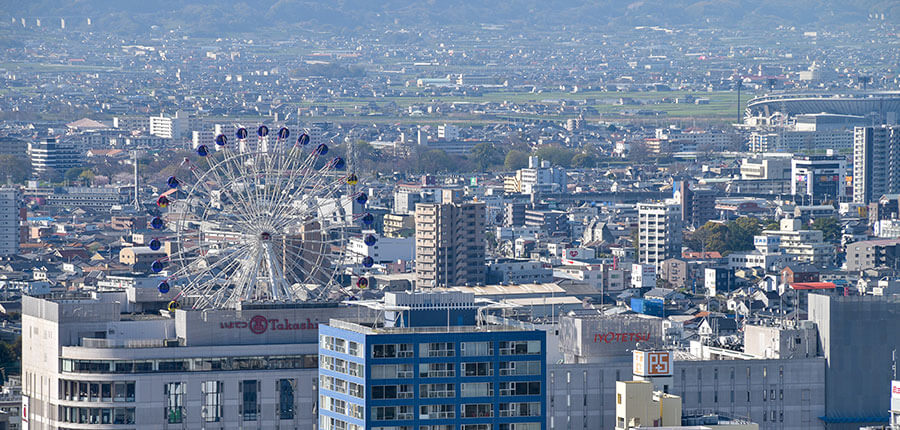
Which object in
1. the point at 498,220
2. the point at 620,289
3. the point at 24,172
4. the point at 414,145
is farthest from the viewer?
the point at 414,145

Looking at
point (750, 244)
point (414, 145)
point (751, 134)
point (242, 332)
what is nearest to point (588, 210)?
point (750, 244)

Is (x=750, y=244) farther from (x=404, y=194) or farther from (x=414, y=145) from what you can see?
(x=414, y=145)

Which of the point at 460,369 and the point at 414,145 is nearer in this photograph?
the point at 460,369

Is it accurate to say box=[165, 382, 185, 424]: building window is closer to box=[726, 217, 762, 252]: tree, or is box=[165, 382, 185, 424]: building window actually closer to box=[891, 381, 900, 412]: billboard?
box=[891, 381, 900, 412]: billboard

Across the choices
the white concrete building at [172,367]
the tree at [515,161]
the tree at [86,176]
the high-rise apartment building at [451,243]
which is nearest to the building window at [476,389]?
the white concrete building at [172,367]

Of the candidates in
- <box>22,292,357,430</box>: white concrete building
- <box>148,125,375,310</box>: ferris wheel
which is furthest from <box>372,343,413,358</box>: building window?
<box>148,125,375,310</box>: ferris wheel

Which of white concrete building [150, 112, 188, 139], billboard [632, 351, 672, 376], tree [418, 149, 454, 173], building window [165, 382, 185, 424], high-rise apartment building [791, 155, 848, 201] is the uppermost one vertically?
white concrete building [150, 112, 188, 139]
